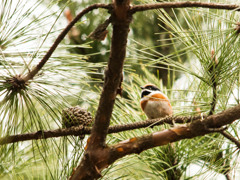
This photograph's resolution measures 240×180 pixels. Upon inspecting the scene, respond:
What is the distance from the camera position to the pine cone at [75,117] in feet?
3.39

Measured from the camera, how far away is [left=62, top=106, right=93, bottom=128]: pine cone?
103 centimetres

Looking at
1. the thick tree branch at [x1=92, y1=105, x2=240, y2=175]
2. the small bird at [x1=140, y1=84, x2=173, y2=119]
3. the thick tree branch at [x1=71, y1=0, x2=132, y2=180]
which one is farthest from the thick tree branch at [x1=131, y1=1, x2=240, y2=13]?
the small bird at [x1=140, y1=84, x2=173, y2=119]

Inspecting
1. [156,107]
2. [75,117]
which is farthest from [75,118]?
[156,107]

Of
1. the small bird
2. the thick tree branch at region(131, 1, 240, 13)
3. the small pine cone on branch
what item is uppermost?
the thick tree branch at region(131, 1, 240, 13)

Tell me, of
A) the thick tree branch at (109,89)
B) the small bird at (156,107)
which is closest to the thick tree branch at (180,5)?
the thick tree branch at (109,89)


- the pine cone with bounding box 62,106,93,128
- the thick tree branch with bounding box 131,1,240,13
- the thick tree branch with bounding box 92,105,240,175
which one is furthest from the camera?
the pine cone with bounding box 62,106,93,128

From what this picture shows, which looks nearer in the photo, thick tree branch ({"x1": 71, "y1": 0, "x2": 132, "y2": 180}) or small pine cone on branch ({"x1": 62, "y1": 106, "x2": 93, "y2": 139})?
thick tree branch ({"x1": 71, "y1": 0, "x2": 132, "y2": 180})

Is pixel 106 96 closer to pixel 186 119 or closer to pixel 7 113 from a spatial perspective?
pixel 186 119

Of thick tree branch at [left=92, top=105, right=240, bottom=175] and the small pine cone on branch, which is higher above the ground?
the small pine cone on branch

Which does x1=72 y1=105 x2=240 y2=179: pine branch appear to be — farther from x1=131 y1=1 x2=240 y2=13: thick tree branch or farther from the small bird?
the small bird

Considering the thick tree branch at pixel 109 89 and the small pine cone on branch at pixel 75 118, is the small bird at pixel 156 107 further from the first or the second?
the thick tree branch at pixel 109 89

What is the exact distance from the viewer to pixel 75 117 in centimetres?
102

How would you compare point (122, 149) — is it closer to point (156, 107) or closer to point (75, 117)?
A: point (75, 117)

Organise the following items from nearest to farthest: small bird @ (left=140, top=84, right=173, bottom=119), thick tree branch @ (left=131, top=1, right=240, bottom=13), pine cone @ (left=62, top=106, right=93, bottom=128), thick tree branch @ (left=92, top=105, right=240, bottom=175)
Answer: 1. thick tree branch @ (left=131, top=1, right=240, bottom=13)
2. thick tree branch @ (left=92, top=105, right=240, bottom=175)
3. pine cone @ (left=62, top=106, right=93, bottom=128)
4. small bird @ (left=140, top=84, right=173, bottom=119)
